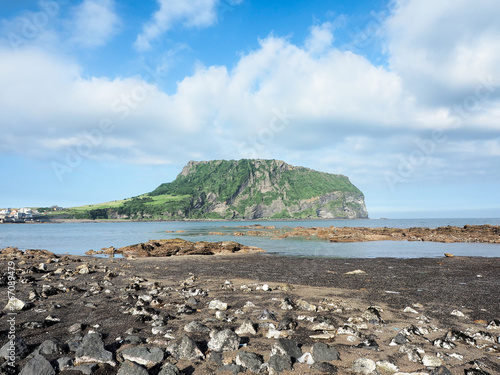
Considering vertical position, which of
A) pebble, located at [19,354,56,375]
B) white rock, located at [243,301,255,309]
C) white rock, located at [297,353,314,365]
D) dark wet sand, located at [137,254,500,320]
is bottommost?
dark wet sand, located at [137,254,500,320]

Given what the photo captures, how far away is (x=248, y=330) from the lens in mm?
7422

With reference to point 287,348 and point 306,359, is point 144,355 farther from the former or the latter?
point 306,359

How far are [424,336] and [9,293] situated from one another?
1496cm

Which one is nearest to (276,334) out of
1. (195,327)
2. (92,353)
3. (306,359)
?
(306,359)

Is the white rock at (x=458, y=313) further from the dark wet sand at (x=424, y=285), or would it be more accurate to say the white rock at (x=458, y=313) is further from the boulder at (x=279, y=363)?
the boulder at (x=279, y=363)

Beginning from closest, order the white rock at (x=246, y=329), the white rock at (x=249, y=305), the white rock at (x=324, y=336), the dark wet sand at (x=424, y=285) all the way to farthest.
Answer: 1. the white rock at (x=324, y=336)
2. the white rock at (x=246, y=329)
3. the white rock at (x=249, y=305)
4. the dark wet sand at (x=424, y=285)

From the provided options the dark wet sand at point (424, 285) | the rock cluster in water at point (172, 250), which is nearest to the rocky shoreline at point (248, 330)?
the dark wet sand at point (424, 285)

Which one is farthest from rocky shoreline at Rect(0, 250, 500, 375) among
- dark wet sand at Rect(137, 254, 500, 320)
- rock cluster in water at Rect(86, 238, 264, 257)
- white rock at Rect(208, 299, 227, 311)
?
rock cluster in water at Rect(86, 238, 264, 257)

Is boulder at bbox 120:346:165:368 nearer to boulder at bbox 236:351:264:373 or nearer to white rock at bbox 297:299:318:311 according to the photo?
boulder at bbox 236:351:264:373

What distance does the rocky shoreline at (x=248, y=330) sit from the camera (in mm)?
5664

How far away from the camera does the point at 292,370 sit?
5570mm

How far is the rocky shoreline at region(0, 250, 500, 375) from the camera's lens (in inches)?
223

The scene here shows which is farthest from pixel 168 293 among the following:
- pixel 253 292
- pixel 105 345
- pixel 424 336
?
pixel 424 336

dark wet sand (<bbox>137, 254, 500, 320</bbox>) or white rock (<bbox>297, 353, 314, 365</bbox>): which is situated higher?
white rock (<bbox>297, 353, 314, 365</bbox>)
